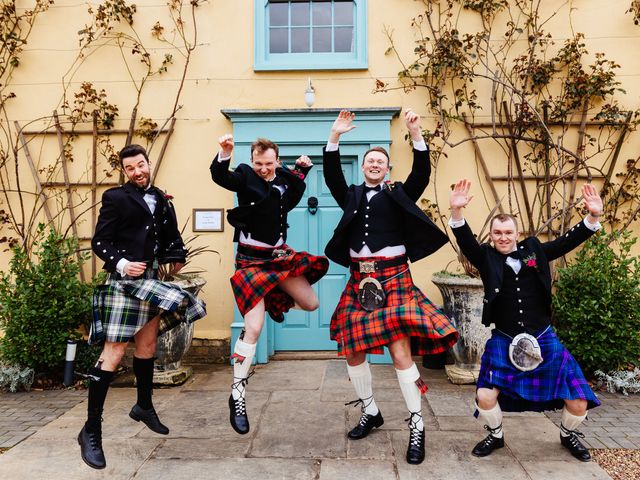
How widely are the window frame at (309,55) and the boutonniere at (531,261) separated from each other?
10.5ft

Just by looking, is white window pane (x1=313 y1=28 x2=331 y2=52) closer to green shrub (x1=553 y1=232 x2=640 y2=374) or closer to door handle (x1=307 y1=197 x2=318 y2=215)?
door handle (x1=307 y1=197 x2=318 y2=215)

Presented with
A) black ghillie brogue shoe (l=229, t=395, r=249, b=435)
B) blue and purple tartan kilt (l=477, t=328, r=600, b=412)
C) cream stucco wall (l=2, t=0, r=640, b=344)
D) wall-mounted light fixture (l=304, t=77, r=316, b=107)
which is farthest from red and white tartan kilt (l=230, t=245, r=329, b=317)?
wall-mounted light fixture (l=304, t=77, r=316, b=107)

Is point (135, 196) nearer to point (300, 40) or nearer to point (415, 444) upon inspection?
point (415, 444)

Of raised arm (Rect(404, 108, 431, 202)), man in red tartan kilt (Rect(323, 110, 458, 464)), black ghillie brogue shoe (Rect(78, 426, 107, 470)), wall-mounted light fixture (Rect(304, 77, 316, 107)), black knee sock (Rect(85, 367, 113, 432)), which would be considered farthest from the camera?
wall-mounted light fixture (Rect(304, 77, 316, 107))

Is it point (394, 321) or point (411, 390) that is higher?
point (394, 321)

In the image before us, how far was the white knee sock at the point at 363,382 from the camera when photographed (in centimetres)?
342

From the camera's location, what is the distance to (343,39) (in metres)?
5.83

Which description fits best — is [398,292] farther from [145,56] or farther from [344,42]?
[145,56]

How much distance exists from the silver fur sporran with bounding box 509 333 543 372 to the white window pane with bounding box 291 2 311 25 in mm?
4300

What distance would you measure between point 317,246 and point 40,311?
277cm

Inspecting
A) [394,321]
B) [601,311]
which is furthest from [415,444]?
[601,311]

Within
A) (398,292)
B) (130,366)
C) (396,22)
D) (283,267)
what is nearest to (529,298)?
(398,292)

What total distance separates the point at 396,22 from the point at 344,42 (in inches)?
24.1

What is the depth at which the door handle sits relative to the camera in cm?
566
